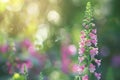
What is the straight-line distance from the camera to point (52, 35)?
834cm

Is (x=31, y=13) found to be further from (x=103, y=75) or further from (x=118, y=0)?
(x=103, y=75)

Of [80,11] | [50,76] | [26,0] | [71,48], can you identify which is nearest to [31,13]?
[26,0]

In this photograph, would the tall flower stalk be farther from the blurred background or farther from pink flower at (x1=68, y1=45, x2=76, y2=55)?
pink flower at (x1=68, y1=45, x2=76, y2=55)

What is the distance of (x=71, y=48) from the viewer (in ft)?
24.7

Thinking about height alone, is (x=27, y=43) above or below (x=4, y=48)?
above

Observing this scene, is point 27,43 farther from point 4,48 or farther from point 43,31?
point 43,31

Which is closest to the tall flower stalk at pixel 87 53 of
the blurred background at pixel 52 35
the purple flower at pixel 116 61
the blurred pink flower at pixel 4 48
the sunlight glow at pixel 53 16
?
the blurred background at pixel 52 35

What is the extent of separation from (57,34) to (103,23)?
93cm

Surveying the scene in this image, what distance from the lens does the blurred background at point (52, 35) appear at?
7.22 meters

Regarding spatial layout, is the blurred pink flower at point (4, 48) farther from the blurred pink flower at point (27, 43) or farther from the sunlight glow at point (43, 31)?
the sunlight glow at point (43, 31)

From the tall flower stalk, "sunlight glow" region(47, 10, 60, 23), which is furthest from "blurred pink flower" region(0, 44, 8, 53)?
the tall flower stalk

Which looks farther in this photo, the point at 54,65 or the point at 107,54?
the point at 107,54

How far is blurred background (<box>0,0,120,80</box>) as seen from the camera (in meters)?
7.22

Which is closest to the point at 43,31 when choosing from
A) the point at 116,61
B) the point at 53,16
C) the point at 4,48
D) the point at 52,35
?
the point at 52,35
